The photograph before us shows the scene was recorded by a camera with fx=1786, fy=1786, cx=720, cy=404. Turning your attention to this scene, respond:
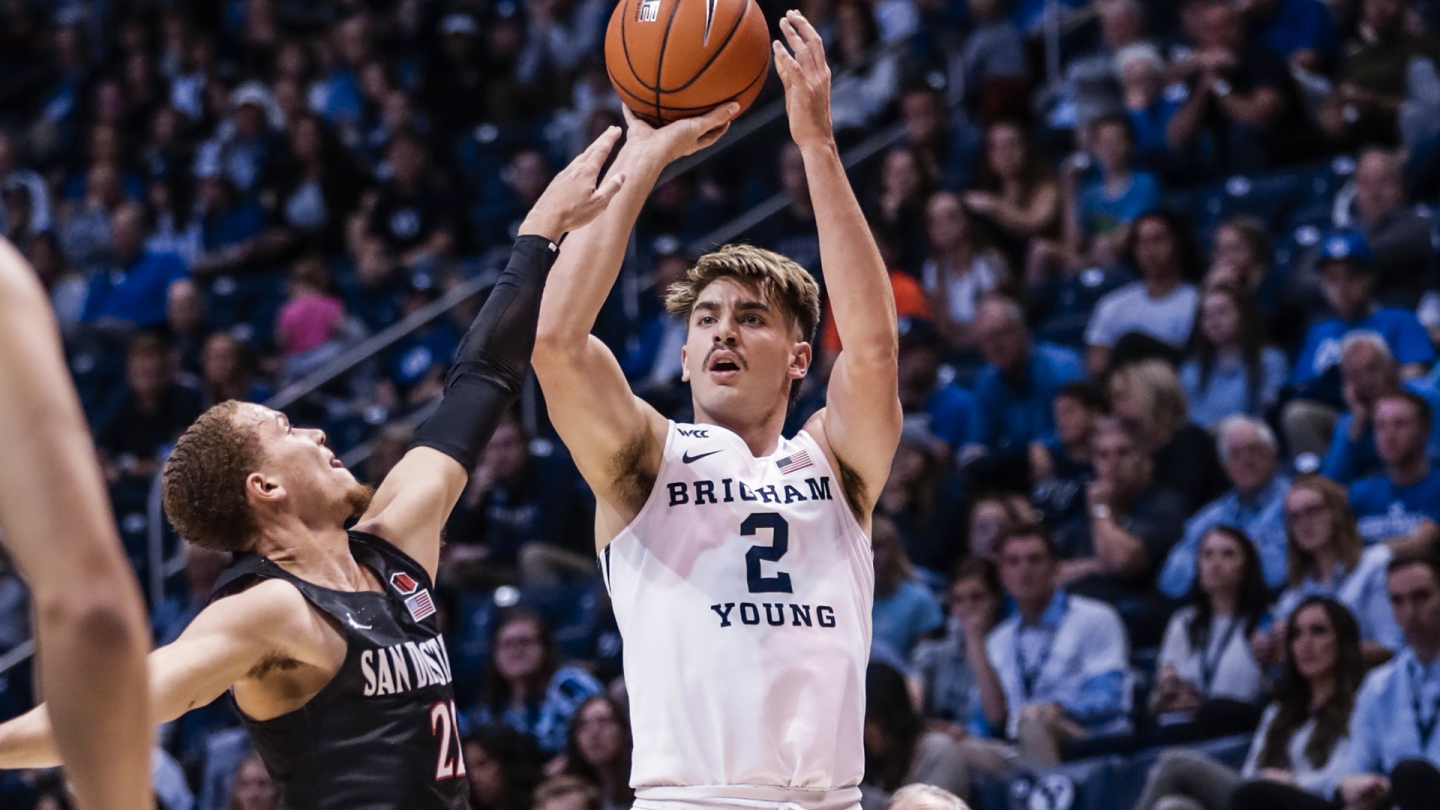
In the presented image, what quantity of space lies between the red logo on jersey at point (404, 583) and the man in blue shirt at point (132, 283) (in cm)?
1100

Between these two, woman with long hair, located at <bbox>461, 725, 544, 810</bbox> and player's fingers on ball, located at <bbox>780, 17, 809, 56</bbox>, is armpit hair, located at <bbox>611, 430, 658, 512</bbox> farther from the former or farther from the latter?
woman with long hair, located at <bbox>461, 725, 544, 810</bbox>

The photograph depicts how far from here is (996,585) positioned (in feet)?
27.6

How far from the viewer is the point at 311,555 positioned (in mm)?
3559

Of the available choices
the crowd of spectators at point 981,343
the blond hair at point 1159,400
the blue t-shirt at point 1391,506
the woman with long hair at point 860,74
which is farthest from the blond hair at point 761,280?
the woman with long hair at point 860,74

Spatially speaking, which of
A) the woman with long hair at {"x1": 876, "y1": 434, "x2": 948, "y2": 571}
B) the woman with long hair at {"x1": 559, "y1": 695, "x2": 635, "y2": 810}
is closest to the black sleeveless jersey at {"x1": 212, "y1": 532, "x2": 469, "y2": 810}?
the woman with long hair at {"x1": 559, "y1": 695, "x2": 635, "y2": 810}

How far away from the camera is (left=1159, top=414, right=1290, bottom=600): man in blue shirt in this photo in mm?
8141

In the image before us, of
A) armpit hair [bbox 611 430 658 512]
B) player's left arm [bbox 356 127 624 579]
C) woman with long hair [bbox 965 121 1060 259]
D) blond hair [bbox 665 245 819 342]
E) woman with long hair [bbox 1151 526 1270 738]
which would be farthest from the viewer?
woman with long hair [bbox 965 121 1060 259]

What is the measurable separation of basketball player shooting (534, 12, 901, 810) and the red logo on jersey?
674 mm

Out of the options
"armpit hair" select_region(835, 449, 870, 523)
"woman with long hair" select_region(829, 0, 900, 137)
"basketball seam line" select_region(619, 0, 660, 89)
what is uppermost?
"woman with long hair" select_region(829, 0, 900, 137)

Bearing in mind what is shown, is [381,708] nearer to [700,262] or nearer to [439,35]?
[700,262]

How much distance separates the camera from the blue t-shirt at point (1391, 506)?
7891mm

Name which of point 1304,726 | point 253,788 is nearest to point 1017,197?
point 1304,726

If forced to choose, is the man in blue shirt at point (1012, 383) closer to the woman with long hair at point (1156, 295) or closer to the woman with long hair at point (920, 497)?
the woman with long hair at point (1156, 295)

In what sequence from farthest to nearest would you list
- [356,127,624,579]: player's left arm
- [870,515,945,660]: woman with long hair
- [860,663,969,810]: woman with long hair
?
1. [870,515,945,660]: woman with long hair
2. [860,663,969,810]: woman with long hair
3. [356,127,624,579]: player's left arm
